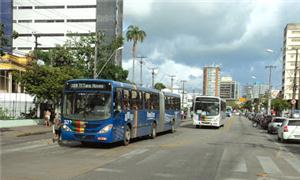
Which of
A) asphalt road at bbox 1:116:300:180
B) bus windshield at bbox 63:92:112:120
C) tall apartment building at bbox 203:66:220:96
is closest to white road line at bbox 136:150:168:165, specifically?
asphalt road at bbox 1:116:300:180

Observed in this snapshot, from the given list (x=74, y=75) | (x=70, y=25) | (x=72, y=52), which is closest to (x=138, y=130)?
(x=74, y=75)

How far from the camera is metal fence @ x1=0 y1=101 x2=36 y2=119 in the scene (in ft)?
126

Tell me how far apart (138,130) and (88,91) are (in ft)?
15.6

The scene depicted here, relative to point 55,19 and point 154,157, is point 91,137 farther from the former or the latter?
point 55,19

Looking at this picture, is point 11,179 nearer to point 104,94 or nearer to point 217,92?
point 104,94

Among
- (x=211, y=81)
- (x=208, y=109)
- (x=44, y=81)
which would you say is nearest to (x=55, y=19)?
(x=211, y=81)

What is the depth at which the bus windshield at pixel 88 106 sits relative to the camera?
18844mm

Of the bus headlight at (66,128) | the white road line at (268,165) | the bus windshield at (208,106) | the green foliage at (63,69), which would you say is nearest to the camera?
the white road line at (268,165)

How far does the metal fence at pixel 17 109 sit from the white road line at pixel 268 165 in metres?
25.4

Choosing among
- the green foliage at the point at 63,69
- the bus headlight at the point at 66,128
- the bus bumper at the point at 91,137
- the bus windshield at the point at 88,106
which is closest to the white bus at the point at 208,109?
the green foliage at the point at 63,69

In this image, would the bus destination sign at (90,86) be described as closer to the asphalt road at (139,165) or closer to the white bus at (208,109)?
the asphalt road at (139,165)

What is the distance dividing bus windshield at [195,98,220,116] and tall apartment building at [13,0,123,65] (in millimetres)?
67096

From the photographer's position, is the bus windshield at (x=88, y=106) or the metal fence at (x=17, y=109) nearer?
the bus windshield at (x=88, y=106)

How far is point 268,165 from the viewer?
14711mm
